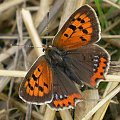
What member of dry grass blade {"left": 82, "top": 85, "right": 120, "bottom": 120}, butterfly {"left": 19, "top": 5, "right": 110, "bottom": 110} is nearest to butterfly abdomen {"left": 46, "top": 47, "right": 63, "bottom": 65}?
butterfly {"left": 19, "top": 5, "right": 110, "bottom": 110}

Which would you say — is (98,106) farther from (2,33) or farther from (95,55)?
(2,33)

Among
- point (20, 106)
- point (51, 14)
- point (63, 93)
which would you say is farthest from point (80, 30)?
point (20, 106)

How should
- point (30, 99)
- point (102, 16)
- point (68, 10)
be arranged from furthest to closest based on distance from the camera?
point (102, 16)
point (68, 10)
point (30, 99)

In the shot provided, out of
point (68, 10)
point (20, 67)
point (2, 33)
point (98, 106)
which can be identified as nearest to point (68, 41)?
point (68, 10)

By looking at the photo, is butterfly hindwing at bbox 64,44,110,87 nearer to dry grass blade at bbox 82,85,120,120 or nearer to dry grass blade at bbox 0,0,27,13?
dry grass blade at bbox 82,85,120,120

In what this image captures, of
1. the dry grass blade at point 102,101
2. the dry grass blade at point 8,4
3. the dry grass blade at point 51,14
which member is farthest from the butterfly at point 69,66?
the dry grass blade at point 8,4

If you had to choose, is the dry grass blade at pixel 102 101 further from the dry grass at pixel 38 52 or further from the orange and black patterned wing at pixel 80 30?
the orange and black patterned wing at pixel 80 30

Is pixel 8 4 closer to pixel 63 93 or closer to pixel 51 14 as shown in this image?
pixel 51 14
